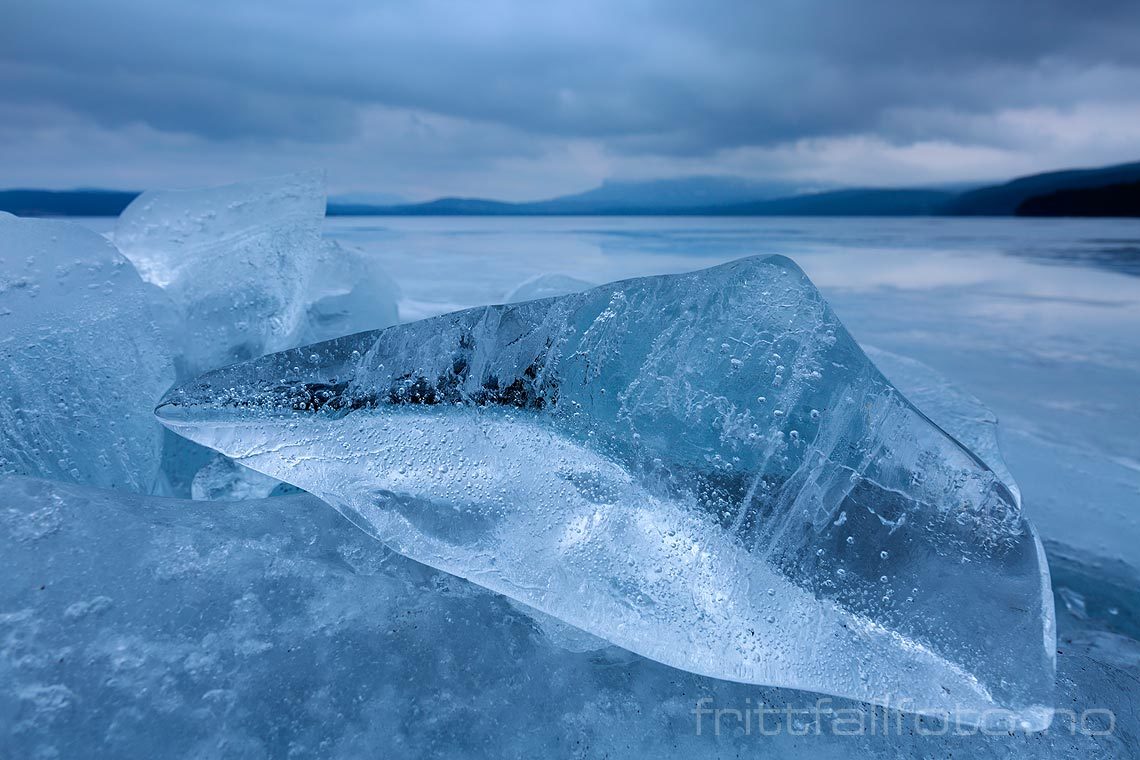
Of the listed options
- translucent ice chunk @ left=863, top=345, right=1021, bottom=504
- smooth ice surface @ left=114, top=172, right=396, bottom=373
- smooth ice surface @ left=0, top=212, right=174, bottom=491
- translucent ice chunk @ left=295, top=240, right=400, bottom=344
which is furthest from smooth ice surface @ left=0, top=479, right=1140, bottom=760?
translucent ice chunk @ left=295, top=240, right=400, bottom=344

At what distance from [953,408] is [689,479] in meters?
1.04

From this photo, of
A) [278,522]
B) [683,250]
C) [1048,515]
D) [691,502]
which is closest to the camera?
[691,502]

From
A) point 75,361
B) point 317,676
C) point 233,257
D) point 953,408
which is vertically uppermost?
point 233,257

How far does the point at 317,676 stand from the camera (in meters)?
0.90

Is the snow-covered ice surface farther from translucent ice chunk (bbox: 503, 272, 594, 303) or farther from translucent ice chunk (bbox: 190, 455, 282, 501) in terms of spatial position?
translucent ice chunk (bbox: 503, 272, 594, 303)

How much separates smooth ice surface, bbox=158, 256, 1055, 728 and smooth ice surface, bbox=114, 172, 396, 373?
731 millimetres

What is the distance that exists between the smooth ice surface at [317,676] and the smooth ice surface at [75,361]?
302 mm

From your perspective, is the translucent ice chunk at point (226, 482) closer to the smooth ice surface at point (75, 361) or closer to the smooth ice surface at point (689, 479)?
the smooth ice surface at point (75, 361)

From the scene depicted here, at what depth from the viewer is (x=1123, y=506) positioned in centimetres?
167

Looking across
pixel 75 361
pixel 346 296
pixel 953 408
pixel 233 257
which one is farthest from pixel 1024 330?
pixel 75 361

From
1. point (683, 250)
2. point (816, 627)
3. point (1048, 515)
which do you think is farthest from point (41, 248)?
point (683, 250)

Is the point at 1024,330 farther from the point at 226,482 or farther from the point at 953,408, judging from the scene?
the point at 226,482

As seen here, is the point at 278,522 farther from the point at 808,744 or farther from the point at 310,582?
the point at 808,744

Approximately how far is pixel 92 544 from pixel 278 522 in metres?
0.27
